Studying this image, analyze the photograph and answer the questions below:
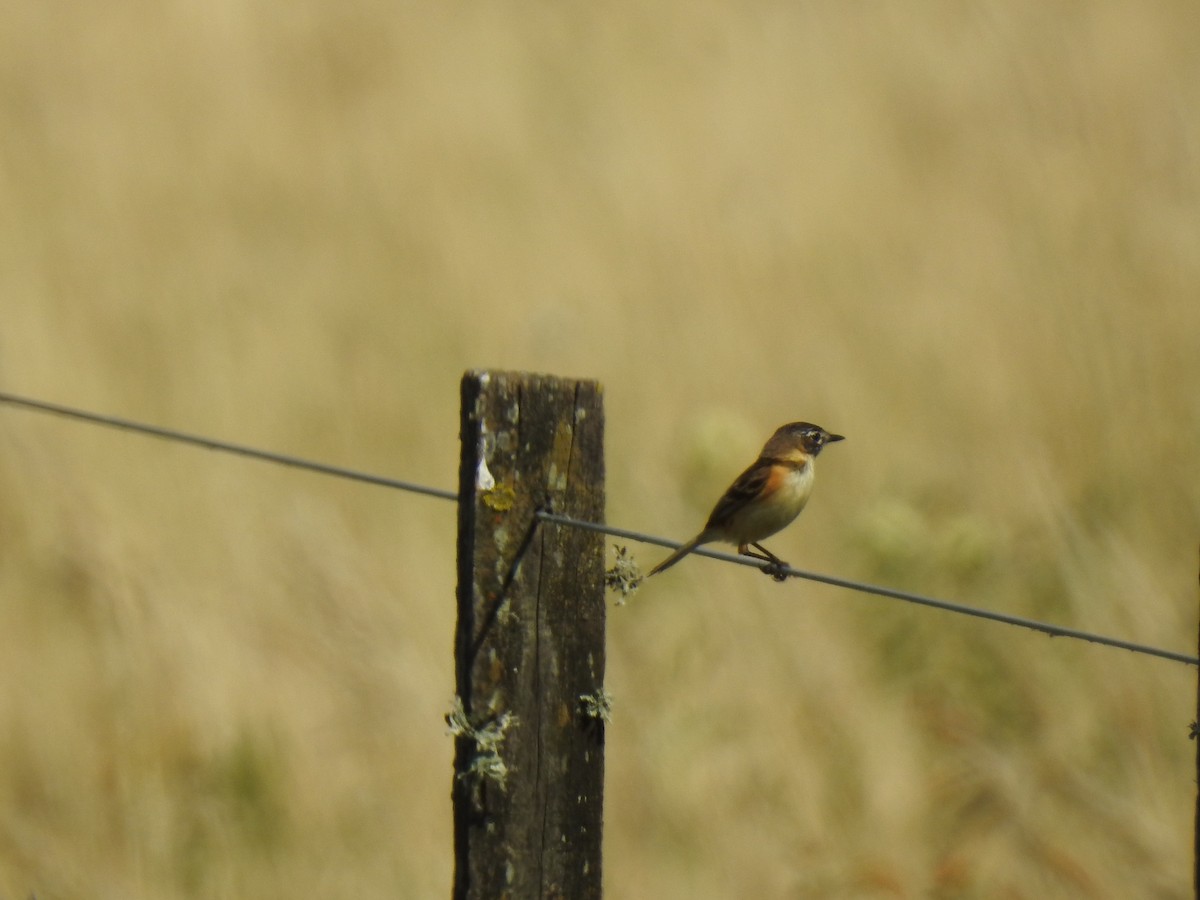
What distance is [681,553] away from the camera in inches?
163

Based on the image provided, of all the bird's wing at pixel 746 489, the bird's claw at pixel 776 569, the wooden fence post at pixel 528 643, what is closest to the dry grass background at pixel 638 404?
the bird's wing at pixel 746 489

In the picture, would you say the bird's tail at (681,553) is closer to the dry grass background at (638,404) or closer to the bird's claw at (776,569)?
the bird's claw at (776,569)

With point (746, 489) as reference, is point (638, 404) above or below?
above

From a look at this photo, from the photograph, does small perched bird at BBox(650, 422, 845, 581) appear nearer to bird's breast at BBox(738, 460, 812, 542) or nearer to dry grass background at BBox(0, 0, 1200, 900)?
bird's breast at BBox(738, 460, 812, 542)

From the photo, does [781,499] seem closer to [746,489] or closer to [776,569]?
[746,489]

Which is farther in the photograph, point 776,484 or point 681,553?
point 776,484

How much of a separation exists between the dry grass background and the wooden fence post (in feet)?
7.80

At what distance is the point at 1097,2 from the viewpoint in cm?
1092

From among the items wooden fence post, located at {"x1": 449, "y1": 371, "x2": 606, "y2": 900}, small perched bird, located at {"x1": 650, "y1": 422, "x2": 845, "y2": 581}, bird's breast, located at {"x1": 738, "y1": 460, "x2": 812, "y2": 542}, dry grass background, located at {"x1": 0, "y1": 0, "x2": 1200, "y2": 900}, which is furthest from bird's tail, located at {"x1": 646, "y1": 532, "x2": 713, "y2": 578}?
dry grass background, located at {"x1": 0, "y1": 0, "x2": 1200, "y2": 900}

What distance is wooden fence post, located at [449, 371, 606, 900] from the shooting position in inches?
111

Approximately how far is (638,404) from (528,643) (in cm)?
529

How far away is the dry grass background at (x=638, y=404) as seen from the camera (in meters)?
5.61

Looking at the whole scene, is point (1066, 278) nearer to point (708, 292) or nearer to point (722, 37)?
point (708, 292)

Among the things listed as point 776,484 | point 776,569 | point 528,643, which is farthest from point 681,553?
point 528,643
